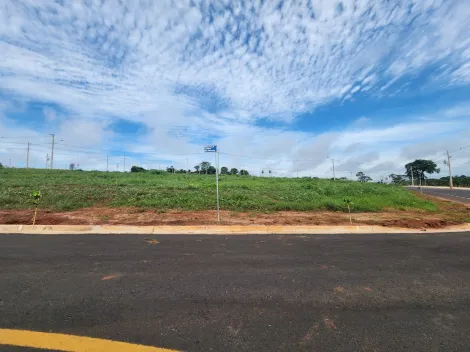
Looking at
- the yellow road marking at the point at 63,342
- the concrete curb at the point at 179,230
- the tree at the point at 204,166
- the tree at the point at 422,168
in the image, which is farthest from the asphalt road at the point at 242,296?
the tree at the point at 422,168

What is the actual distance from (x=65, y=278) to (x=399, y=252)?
703cm

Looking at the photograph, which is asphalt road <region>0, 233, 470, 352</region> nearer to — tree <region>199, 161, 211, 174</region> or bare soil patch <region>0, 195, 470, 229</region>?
bare soil patch <region>0, 195, 470, 229</region>

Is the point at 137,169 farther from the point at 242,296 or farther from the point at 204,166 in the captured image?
the point at 242,296

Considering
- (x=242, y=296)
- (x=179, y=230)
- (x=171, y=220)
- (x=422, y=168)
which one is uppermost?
(x=422, y=168)

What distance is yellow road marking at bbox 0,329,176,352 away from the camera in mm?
2312

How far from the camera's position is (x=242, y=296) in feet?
11.4

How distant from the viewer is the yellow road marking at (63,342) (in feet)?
7.59

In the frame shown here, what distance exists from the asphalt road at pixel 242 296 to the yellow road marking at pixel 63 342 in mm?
84

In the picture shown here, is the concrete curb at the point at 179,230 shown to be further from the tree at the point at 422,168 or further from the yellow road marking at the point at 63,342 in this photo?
the tree at the point at 422,168

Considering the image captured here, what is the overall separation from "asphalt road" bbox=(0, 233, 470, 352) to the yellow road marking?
8cm

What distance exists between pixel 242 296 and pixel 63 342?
2078 mm

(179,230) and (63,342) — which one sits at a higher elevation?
(179,230)

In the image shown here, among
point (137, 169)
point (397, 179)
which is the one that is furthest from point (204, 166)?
point (397, 179)

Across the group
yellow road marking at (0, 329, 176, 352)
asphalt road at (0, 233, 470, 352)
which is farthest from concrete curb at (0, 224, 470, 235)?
yellow road marking at (0, 329, 176, 352)
